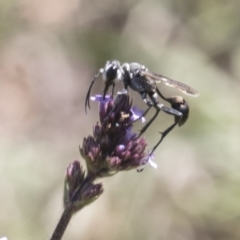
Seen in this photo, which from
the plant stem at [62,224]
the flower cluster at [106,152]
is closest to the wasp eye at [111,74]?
the flower cluster at [106,152]

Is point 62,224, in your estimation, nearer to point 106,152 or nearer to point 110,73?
point 106,152

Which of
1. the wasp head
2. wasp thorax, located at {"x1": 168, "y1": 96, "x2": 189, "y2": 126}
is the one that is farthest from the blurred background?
the wasp head

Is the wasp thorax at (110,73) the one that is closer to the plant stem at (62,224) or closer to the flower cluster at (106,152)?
the flower cluster at (106,152)

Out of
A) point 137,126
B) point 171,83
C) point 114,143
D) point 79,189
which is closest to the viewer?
point 79,189

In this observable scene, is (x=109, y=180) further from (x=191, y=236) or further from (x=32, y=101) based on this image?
(x=32, y=101)

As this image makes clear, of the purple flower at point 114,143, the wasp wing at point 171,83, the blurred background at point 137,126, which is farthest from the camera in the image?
the blurred background at point 137,126

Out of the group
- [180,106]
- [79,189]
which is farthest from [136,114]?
[79,189]
